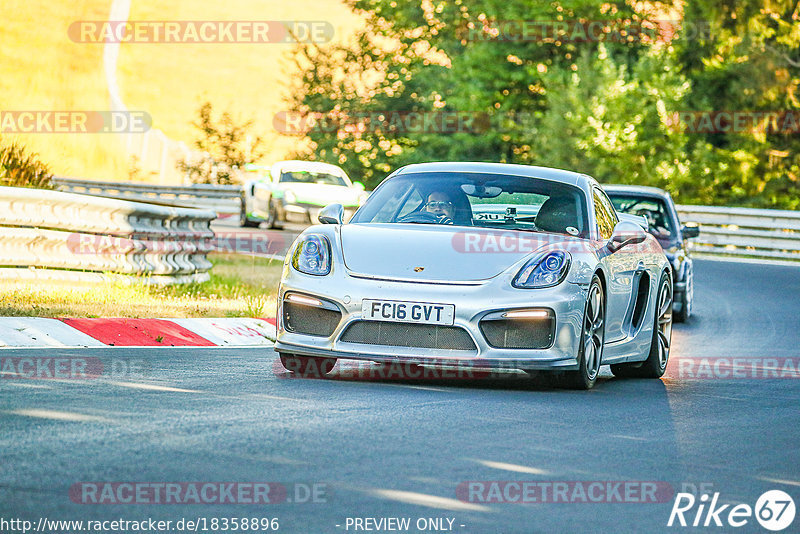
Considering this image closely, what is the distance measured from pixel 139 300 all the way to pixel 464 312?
501cm

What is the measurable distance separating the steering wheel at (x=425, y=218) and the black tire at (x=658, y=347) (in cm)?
198

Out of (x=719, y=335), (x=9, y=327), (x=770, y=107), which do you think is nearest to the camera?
(x=9, y=327)

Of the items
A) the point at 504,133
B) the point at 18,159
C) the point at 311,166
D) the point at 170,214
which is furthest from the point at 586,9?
the point at 170,214

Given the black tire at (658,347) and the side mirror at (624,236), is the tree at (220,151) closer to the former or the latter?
the black tire at (658,347)

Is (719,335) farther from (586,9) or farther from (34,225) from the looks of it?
(586,9)

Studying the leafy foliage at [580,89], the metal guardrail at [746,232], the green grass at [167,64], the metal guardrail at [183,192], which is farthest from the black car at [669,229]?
the green grass at [167,64]

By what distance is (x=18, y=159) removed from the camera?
1792 cm

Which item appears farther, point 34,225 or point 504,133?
point 504,133

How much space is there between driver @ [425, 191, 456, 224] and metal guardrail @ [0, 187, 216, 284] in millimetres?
3945

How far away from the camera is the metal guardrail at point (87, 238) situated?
460 inches

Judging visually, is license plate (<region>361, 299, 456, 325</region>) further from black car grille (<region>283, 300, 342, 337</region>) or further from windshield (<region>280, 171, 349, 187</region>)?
windshield (<region>280, 171, 349, 187</region>)

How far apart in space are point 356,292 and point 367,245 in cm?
44

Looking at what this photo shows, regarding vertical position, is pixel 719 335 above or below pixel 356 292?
below

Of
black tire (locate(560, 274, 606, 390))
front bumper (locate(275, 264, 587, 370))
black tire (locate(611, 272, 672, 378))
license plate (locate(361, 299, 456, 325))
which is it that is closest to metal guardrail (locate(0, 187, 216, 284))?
front bumper (locate(275, 264, 587, 370))
